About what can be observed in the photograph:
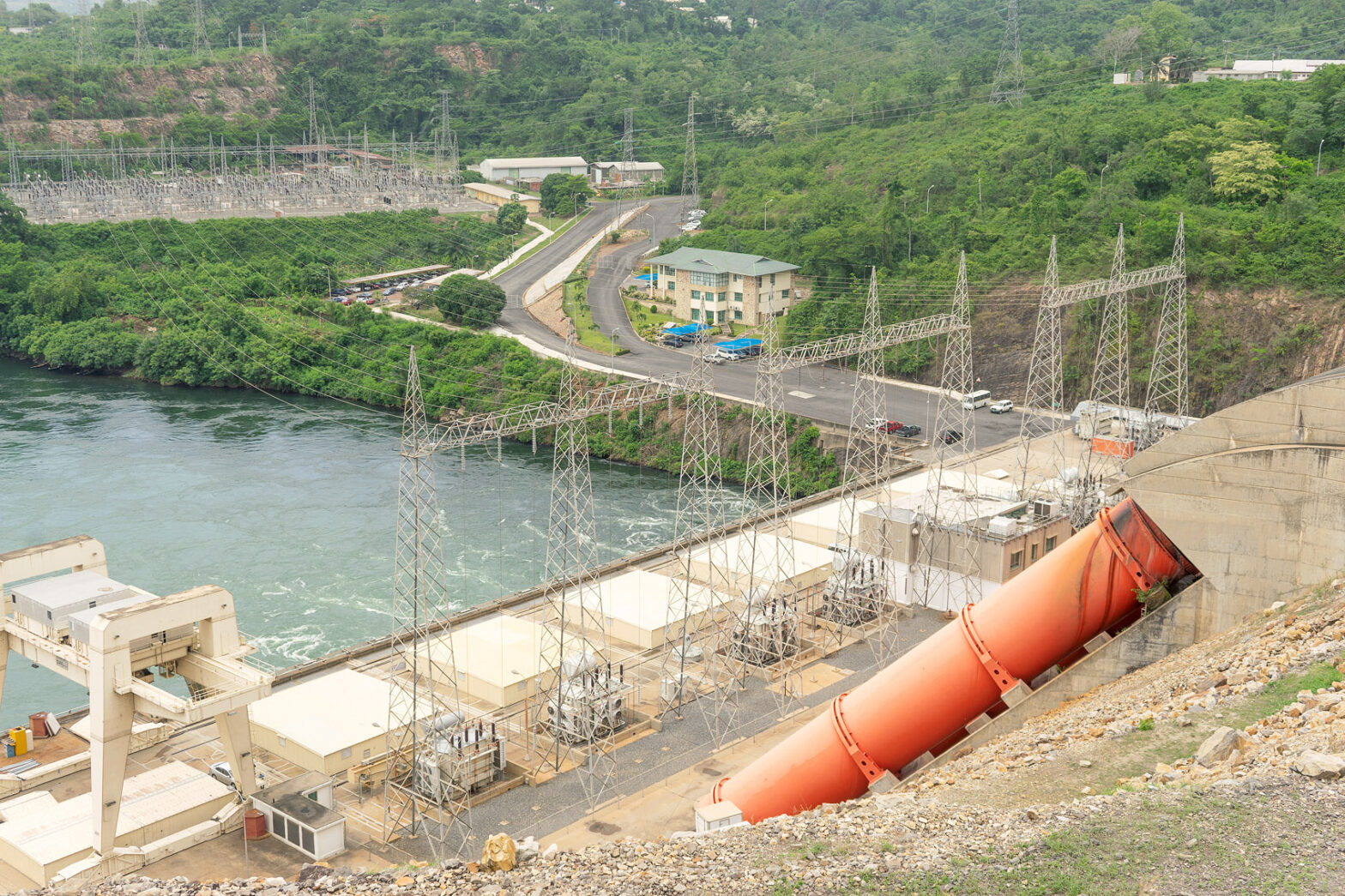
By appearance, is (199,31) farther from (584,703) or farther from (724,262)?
(584,703)

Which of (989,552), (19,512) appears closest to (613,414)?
(19,512)

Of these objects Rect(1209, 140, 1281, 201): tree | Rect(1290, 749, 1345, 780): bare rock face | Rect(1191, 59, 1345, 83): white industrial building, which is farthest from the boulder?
Rect(1191, 59, 1345, 83): white industrial building

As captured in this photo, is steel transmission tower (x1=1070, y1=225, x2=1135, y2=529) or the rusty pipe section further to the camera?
steel transmission tower (x1=1070, y1=225, x2=1135, y2=529)

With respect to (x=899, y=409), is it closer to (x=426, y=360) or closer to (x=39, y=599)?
(x=426, y=360)

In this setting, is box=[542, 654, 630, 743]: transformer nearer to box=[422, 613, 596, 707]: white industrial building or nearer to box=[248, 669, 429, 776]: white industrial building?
box=[422, 613, 596, 707]: white industrial building

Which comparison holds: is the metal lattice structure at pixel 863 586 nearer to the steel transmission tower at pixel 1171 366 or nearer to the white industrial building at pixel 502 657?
the white industrial building at pixel 502 657

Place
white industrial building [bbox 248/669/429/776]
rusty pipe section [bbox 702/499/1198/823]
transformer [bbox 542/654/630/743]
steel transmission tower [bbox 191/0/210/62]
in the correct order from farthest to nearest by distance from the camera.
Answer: steel transmission tower [bbox 191/0/210/62] < transformer [bbox 542/654/630/743] < white industrial building [bbox 248/669/429/776] < rusty pipe section [bbox 702/499/1198/823]

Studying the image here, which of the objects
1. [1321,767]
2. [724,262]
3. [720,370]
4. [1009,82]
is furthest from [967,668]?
[1009,82]

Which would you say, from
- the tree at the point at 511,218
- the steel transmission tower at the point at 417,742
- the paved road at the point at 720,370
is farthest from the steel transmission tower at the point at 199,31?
the steel transmission tower at the point at 417,742
